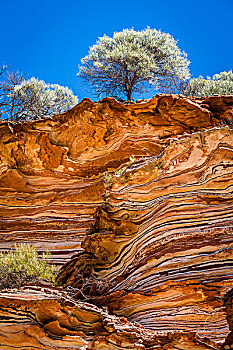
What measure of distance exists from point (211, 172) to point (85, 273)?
2499 mm

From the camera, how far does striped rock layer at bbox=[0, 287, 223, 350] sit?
11.8 ft

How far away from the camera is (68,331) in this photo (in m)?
3.74

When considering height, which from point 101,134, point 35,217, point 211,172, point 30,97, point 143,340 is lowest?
point 143,340

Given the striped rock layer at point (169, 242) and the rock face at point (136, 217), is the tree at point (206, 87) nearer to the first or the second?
the rock face at point (136, 217)

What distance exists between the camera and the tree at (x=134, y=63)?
44.4 feet

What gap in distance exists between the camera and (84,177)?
26.6ft

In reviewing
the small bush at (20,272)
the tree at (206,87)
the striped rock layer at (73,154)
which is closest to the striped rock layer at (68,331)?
the small bush at (20,272)

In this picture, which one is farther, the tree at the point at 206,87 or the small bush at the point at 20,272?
the tree at the point at 206,87

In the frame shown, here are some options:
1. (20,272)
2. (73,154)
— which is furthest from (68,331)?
(73,154)

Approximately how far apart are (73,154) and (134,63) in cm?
700

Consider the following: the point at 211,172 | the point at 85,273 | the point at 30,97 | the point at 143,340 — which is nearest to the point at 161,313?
the point at 143,340

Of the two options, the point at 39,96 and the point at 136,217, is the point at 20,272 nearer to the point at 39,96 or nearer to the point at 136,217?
the point at 136,217

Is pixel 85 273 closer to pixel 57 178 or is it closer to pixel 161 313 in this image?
pixel 161 313

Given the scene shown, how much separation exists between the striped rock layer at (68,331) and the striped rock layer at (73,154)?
12.3 ft
